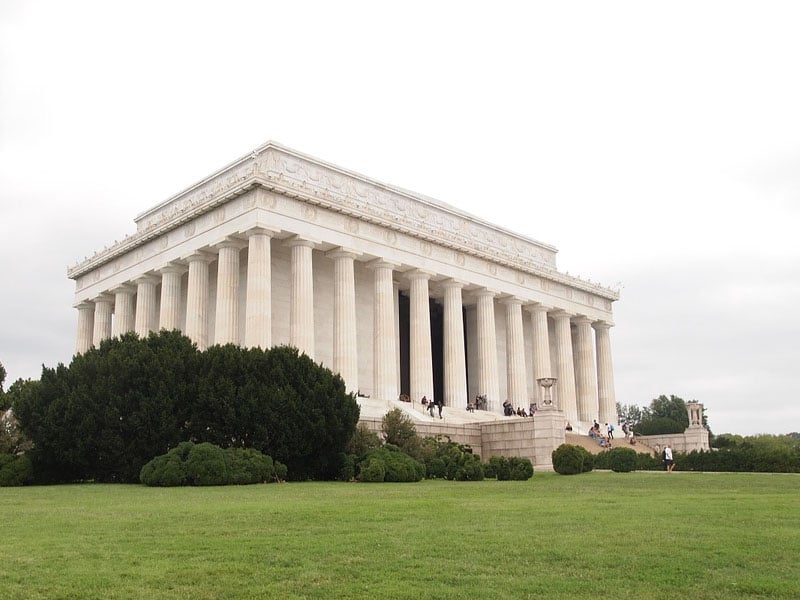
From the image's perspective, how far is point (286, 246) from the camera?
2335 inches

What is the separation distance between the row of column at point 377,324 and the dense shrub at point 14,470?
20.0 metres

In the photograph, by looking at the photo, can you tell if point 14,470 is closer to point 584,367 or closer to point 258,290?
point 258,290

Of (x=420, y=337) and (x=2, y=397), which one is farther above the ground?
(x=420, y=337)

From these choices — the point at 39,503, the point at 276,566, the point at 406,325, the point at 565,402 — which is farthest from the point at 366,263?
the point at 276,566

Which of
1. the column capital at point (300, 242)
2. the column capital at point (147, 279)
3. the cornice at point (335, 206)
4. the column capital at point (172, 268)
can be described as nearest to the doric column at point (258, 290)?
the column capital at point (300, 242)

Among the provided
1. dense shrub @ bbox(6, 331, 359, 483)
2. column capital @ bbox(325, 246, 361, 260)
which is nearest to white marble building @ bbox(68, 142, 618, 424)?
column capital @ bbox(325, 246, 361, 260)

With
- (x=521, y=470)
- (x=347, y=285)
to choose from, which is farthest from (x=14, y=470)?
(x=347, y=285)

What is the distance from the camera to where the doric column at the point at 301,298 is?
174 ft

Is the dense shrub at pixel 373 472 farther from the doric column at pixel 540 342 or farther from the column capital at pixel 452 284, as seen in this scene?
the doric column at pixel 540 342

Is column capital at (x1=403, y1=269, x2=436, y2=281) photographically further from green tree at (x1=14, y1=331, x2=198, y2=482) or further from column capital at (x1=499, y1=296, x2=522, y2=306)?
green tree at (x1=14, y1=331, x2=198, y2=482)

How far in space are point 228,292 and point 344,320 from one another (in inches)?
315

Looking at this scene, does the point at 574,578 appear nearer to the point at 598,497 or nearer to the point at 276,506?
the point at 276,506

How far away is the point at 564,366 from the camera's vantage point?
252 ft

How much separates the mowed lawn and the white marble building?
113ft
